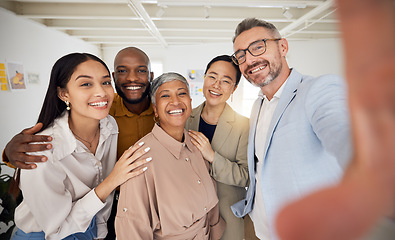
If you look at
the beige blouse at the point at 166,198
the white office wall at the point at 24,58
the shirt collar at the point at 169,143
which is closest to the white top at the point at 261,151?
the beige blouse at the point at 166,198

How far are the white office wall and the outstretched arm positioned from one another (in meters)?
4.12

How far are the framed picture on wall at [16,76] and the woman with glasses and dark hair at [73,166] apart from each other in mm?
2871

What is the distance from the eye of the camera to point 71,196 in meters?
1.25

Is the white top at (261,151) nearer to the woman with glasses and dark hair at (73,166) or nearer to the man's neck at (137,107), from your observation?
the woman with glasses and dark hair at (73,166)

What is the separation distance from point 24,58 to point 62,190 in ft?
12.0

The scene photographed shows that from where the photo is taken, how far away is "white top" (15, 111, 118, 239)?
44.9 inches

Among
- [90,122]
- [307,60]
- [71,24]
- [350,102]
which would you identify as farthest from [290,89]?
[307,60]

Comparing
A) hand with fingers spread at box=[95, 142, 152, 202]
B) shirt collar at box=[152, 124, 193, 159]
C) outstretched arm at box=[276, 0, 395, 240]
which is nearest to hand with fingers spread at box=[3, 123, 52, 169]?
hand with fingers spread at box=[95, 142, 152, 202]

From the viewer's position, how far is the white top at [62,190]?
1142 mm

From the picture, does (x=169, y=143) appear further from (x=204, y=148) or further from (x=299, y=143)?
(x=299, y=143)

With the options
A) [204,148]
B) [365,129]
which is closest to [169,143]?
[204,148]

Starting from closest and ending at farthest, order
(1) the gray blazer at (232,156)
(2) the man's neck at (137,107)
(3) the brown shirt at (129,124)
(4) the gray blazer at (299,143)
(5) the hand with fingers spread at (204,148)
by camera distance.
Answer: (4) the gray blazer at (299,143)
(5) the hand with fingers spread at (204,148)
(1) the gray blazer at (232,156)
(3) the brown shirt at (129,124)
(2) the man's neck at (137,107)

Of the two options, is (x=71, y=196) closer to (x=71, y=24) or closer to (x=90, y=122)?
(x=90, y=122)

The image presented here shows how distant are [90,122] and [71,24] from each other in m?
4.37
